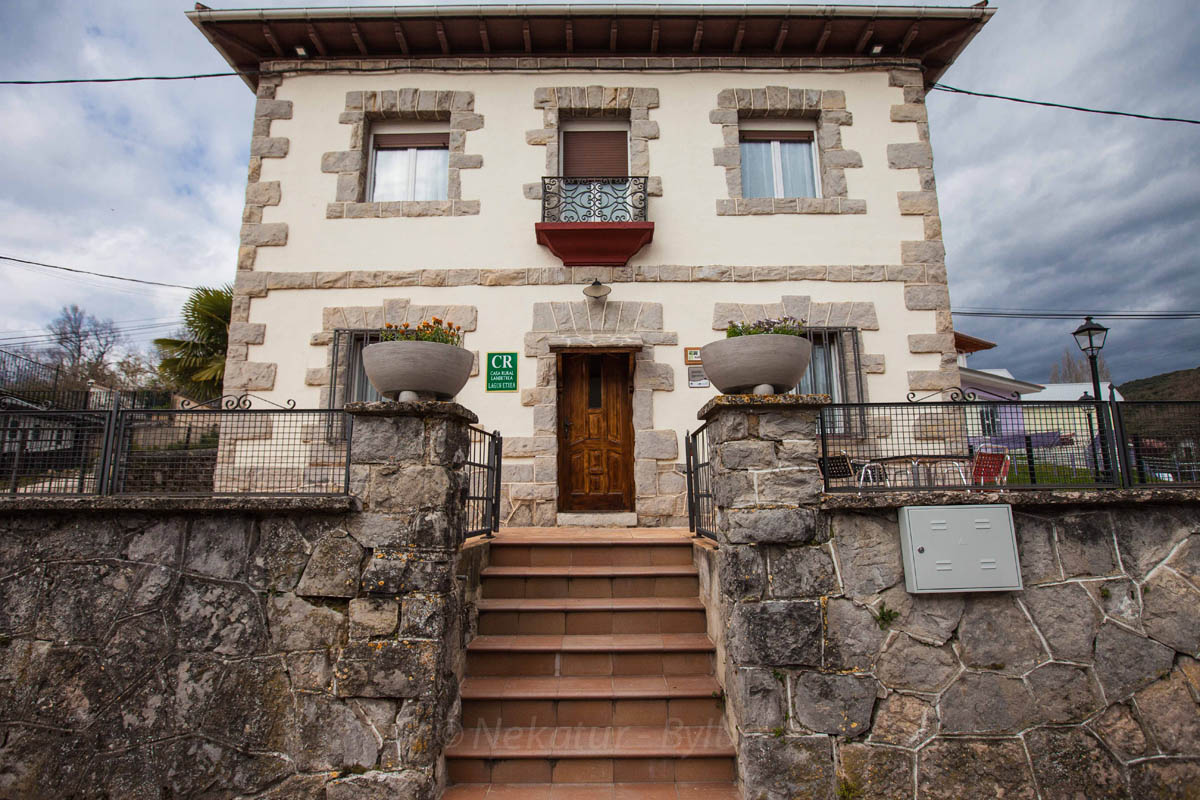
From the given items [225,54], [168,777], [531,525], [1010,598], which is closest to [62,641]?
[168,777]

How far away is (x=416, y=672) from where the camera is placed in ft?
10.5

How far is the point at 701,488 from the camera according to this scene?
463 cm

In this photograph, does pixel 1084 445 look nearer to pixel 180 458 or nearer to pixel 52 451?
pixel 180 458

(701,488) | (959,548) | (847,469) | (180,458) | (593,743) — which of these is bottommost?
(593,743)

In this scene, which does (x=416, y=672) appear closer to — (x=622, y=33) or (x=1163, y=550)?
(x=1163, y=550)

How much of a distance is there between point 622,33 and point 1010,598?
7071mm

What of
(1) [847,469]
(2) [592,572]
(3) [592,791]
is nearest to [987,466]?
(1) [847,469]

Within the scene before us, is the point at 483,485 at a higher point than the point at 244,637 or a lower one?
higher

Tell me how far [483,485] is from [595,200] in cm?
375

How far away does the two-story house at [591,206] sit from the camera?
6645mm

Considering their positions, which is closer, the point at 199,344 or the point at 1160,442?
the point at 1160,442

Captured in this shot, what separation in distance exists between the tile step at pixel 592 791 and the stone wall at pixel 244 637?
0.22 m

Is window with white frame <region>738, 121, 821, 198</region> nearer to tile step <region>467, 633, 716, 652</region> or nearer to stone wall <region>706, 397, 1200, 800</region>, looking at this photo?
stone wall <region>706, 397, 1200, 800</region>

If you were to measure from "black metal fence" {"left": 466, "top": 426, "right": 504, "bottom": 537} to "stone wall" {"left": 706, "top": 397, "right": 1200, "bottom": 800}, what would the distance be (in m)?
1.89
